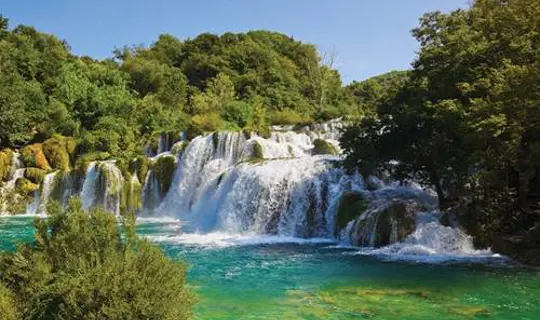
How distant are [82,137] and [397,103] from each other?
2778 centimetres

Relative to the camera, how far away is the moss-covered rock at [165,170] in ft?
105

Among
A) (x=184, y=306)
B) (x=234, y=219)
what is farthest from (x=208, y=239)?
(x=184, y=306)

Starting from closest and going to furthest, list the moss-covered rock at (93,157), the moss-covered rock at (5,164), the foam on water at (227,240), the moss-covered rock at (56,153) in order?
the foam on water at (227,240), the moss-covered rock at (5,164), the moss-covered rock at (93,157), the moss-covered rock at (56,153)

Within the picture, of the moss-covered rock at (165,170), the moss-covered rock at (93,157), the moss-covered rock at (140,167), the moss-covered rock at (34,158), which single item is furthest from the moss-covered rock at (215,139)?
the moss-covered rock at (34,158)

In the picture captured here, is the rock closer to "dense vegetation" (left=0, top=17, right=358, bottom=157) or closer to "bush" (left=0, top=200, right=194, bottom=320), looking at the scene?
"bush" (left=0, top=200, right=194, bottom=320)

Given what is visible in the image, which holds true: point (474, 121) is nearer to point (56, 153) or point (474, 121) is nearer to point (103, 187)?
point (103, 187)

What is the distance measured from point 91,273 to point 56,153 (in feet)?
107

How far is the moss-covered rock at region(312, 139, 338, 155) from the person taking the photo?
106 ft

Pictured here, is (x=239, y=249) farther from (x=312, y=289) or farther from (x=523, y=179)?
(x=523, y=179)

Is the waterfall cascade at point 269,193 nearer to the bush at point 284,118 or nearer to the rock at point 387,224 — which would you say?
the rock at point 387,224

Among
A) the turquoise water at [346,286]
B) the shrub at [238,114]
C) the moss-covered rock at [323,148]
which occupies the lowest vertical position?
the turquoise water at [346,286]

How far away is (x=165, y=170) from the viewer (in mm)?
32219

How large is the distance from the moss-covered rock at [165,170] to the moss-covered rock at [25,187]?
314 inches

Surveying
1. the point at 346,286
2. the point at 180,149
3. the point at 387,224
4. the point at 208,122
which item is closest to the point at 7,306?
the point at 346,286
